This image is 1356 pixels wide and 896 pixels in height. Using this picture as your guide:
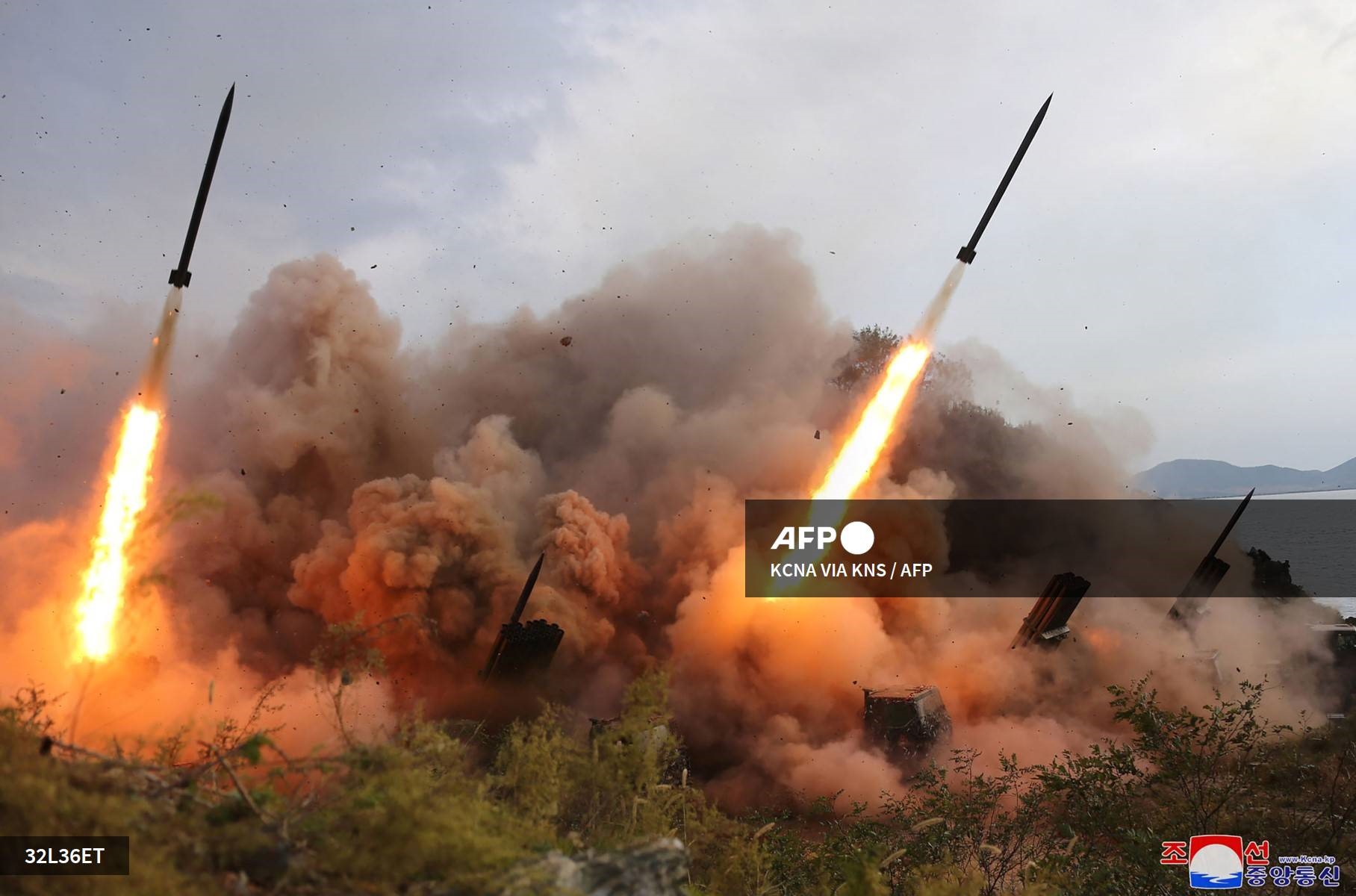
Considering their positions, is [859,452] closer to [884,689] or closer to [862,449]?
[862,449]

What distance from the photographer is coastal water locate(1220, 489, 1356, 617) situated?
72375mm

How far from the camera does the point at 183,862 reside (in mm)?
6195

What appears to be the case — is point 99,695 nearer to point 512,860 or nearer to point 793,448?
point 512,860

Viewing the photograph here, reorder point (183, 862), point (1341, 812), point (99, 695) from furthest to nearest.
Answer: point (99, 695) < point (1341, 812) < point (183, 862)

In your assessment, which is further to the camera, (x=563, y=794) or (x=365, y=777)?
(x=563, y=794)

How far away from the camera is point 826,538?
29.0 metres

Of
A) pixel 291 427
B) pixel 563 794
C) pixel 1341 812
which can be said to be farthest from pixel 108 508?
pixel 1341 812

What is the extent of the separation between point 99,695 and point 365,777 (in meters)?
18.6
